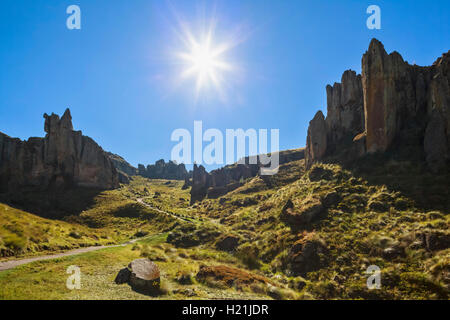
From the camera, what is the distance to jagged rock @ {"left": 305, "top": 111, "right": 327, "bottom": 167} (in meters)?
42.9

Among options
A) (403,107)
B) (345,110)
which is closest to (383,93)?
(403,107)

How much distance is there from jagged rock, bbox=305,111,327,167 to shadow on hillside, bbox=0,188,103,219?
62.4 m

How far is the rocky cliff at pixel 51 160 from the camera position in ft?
197

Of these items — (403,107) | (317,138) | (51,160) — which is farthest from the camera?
Result: (51,160)

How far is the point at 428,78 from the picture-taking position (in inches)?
1259

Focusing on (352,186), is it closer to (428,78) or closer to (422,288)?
(422,288)

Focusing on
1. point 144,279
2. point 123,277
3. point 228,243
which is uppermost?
point 144,279

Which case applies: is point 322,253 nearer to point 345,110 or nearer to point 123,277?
point 123,277

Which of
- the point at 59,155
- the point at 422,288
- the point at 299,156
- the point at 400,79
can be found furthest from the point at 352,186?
the point at 59,155

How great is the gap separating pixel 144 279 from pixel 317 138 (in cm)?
4334

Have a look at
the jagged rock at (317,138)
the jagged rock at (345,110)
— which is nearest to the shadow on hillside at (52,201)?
the jagged rock at (317,138)

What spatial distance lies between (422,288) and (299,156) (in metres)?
83.8

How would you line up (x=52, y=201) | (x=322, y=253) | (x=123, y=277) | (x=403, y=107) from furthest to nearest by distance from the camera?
(x=52, y=201), (x=403, y=107), (x=322, y=253), (x=123, y=277)

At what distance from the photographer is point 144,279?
43.8ft
